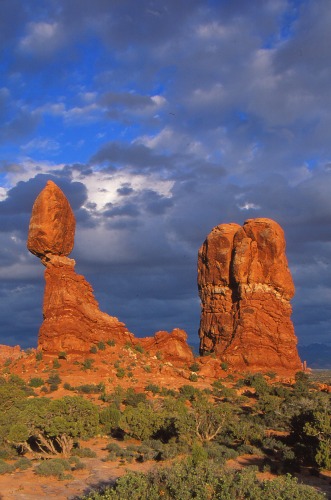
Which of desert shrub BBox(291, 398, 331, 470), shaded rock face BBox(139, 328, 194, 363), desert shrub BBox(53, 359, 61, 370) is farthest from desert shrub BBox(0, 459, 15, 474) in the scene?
shaded rock face BBox(139, 328, 194, 363)

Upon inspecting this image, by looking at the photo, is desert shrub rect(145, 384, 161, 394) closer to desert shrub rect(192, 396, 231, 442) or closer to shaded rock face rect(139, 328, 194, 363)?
shaded rock face rect(139, 328, 194, 363)

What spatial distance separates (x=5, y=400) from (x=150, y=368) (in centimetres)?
1778

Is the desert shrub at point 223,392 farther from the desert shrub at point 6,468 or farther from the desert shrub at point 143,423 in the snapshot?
the desert shrub at point 6,468

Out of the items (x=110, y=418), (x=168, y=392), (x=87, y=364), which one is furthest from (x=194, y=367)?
(x=110, y=418)

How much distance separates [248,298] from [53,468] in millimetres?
37112

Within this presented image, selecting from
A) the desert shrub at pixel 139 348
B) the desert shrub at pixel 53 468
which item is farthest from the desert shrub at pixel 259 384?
the desert shrub at pixel 53 468

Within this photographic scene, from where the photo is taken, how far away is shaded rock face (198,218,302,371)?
5228cm

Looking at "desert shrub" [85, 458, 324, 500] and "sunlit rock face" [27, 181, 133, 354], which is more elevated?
"sunlit rock face" [27, 181, 133, 354]

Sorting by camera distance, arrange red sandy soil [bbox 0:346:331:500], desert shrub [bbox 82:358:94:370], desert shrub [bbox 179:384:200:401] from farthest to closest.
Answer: desert shrub [bbox 82:358:94:370] < red sandy soil [bbox 0:346:331:500] < desert shrub [bbox 179:384:200:401]

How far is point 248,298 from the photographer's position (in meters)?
54.5

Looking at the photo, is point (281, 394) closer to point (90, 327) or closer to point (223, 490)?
point (90, 327)

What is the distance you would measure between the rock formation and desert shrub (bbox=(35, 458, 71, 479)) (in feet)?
84.6

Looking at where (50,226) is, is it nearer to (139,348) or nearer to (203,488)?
(139,348)

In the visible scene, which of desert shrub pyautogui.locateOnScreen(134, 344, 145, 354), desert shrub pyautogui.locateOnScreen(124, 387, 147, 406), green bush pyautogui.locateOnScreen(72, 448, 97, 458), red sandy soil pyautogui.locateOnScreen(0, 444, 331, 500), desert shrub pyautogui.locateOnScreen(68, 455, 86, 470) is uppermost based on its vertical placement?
desert shrub pyautogui.locateOnScreen(134, 344, 145, 354)
